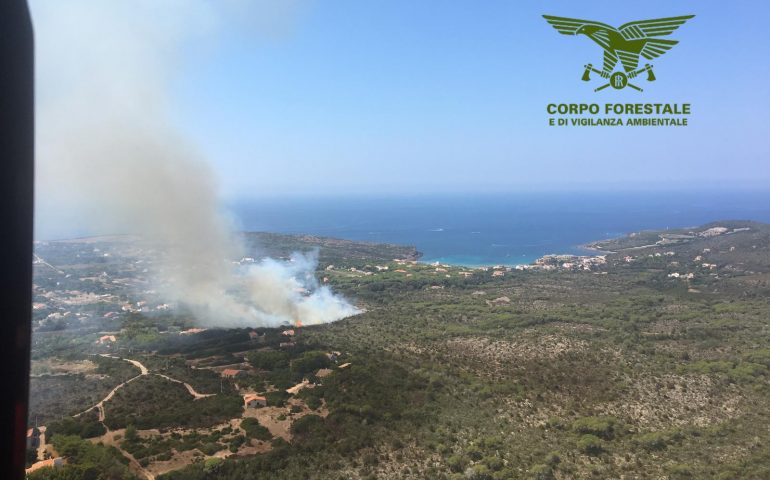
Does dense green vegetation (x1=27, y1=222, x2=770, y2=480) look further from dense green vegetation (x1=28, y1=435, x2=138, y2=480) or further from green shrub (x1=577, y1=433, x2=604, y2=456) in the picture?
dense green vegetation (x1=28, y1=435, x2=138, y2=480)

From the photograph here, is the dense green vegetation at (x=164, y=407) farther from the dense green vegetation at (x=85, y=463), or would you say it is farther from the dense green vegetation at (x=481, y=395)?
the dense green vegetation at (x=85, y=463)

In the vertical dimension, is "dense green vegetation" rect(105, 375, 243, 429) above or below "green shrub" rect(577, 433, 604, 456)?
below

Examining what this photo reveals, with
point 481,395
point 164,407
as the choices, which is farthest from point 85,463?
point 481,395

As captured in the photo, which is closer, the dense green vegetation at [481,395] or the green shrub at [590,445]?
the dense green vegetation at [481,395]

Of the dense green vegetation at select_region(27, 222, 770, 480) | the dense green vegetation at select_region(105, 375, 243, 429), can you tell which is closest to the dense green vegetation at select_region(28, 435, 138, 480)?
the dense green vegetation at select_region(27, 222, 770, 480)

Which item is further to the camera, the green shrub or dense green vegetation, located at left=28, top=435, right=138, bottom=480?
the green shrub

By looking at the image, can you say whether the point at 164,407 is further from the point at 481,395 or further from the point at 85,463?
the point at 481,395

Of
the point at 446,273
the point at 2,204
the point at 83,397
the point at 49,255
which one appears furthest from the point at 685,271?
the point at 49,255

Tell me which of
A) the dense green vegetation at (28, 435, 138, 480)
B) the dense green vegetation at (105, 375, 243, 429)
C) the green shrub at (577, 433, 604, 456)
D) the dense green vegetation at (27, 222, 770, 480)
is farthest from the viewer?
the dense green vegetation at (105, 375, 243, 429)

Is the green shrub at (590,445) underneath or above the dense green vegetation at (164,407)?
above

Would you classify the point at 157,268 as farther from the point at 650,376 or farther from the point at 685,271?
the point at 685,271

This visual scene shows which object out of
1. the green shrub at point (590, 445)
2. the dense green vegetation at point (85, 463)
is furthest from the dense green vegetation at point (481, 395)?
the dense green vegetation at point (85, 463)
